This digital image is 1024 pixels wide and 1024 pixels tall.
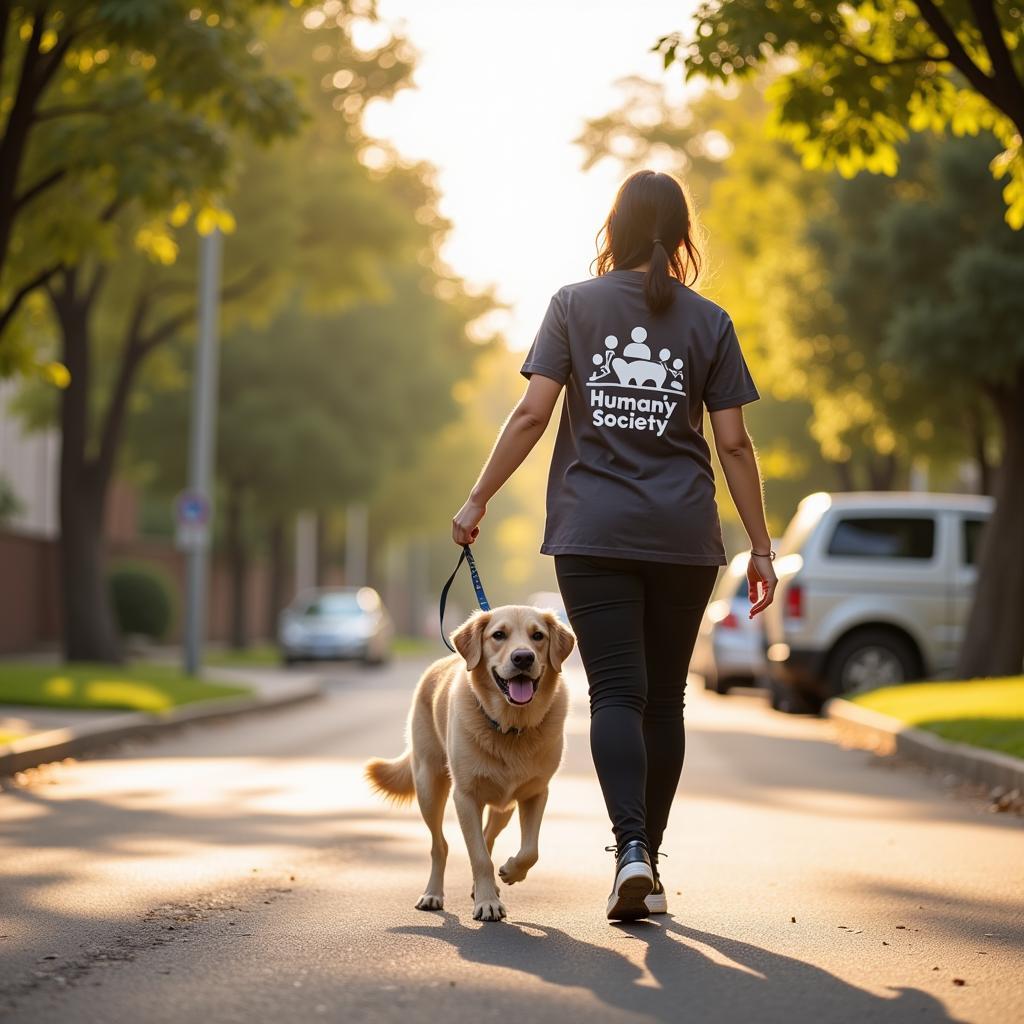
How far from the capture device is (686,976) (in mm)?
4926

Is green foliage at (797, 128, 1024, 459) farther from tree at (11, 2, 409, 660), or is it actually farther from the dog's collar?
the dog's collar

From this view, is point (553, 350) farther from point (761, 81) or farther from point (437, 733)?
point (761, 81)

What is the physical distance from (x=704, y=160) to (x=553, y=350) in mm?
33842

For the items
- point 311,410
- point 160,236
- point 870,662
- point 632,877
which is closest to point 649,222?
point 632,877

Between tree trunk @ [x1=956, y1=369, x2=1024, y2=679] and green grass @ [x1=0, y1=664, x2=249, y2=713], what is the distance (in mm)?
7559

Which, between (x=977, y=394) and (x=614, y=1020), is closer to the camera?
(x=614, y=1020)

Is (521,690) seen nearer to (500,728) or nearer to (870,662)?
(500,728)

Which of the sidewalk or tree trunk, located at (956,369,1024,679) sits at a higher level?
tree trunk, located at (956,369,1024,679)

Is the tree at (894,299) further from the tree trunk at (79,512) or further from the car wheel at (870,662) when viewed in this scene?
the tree trunk at (79,512)

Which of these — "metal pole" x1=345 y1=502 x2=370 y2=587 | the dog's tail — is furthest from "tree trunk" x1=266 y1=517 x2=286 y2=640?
the dog's tail

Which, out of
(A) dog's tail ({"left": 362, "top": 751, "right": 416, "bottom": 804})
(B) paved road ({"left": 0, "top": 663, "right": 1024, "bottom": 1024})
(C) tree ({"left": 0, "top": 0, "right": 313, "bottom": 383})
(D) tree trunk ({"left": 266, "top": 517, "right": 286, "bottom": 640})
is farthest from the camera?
(D) tree trunk ({"left": 266, "top": 517, "right": 286, "bottom": 640})

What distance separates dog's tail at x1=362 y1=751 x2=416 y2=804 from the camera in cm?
669

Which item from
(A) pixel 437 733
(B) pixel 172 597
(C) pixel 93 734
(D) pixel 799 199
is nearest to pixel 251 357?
(B) pixel 172 597

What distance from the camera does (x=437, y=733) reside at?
627 cm
